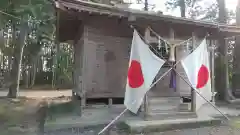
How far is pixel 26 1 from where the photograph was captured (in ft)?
38.4

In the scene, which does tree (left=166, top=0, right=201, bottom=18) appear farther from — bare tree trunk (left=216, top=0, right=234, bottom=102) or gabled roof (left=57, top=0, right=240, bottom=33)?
gabled roof (left=57, top=0, right=240, bottom=33)

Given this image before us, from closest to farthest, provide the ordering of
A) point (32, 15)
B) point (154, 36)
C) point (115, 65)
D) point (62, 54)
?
point (154, 36)
point (115, 65)
point (32, 15)
point (62, 54)

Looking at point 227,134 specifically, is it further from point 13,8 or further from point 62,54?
point 62,54

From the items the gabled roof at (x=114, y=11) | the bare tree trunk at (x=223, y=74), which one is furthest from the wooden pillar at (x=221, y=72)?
the gabled roof at (x=114, y=11)

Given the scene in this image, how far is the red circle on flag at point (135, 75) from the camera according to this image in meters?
6.79

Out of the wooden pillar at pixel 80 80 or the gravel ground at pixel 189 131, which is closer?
the gravel ground at pixel 189 131

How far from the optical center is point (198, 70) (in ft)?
24.2

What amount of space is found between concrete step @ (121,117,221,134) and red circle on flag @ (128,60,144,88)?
1.09 meters

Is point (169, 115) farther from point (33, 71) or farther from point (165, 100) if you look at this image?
point (33, 71)

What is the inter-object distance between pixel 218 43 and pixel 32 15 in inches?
374

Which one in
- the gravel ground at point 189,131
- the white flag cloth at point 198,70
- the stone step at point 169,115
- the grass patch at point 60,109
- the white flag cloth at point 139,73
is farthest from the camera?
the grass patch at point 60,109

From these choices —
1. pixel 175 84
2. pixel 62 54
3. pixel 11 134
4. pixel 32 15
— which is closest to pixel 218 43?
pixel 175 84

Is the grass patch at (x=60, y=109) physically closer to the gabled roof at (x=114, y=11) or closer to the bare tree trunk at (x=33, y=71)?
the gabled roof at (x=114, y=11)

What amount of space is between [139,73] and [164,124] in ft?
5.27
